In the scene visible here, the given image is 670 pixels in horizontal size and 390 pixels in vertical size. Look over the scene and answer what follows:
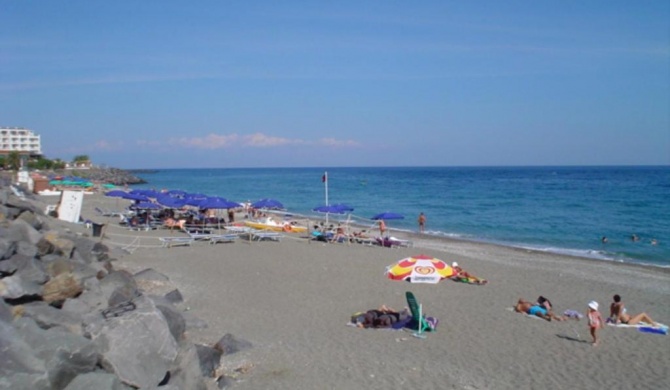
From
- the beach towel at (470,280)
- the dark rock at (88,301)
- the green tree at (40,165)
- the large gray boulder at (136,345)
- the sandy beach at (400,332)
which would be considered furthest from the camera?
the green tree at (40,165)

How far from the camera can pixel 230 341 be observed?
9.30m

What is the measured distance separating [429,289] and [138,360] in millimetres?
9966

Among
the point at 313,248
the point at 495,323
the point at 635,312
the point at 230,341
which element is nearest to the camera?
the point at 230,341

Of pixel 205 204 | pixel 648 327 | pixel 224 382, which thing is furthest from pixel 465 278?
pixel 205 204

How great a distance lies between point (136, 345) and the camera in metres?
6.24

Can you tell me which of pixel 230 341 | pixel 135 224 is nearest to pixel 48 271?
pixel 230 341

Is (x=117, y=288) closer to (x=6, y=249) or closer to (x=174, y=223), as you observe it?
(x=6, y=249)

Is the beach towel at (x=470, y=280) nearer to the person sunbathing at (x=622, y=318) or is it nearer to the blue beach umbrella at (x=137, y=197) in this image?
the person sunbathing at (x=622, y=318)

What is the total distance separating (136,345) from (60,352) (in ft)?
3.80

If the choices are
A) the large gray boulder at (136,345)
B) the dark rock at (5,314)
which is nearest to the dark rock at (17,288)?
the dark rock at (5,314)

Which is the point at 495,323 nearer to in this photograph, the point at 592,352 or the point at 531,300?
the point at 592,352

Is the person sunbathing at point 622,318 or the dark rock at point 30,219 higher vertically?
the dark rock at point 30,219

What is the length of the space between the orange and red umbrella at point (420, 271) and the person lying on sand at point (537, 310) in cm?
304

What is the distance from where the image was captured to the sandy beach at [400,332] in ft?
28.8
